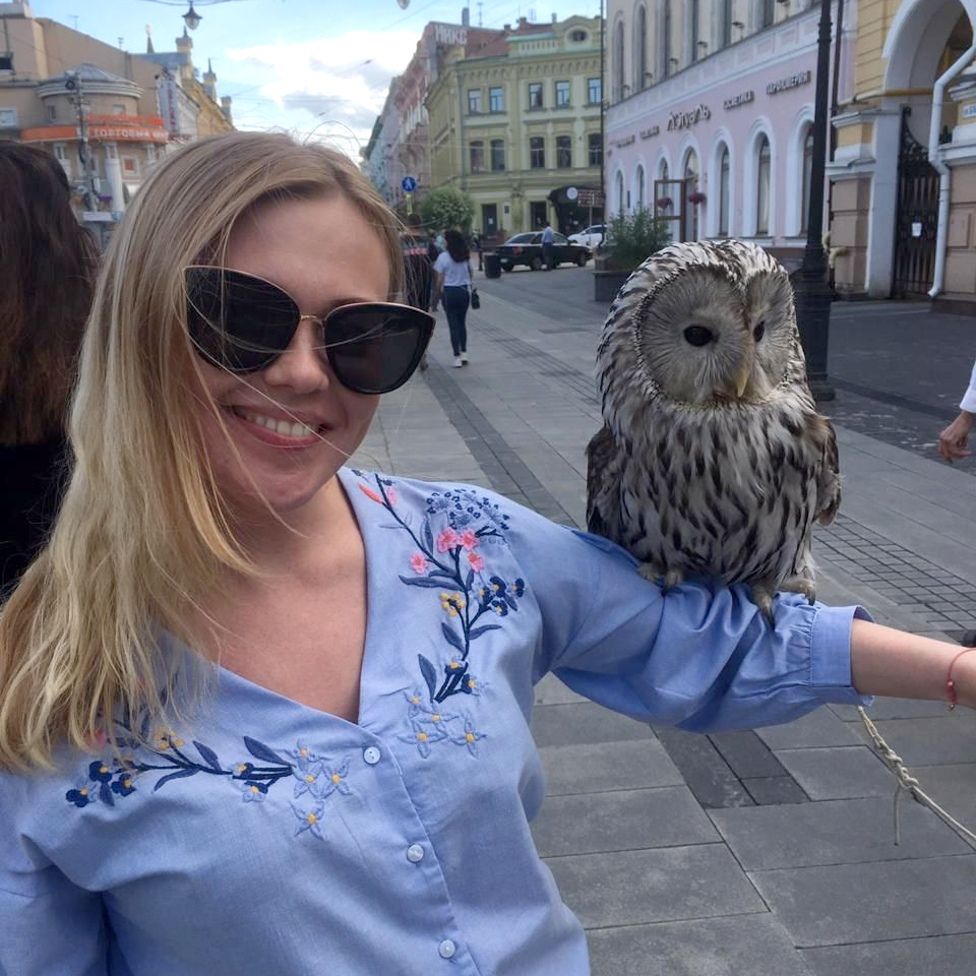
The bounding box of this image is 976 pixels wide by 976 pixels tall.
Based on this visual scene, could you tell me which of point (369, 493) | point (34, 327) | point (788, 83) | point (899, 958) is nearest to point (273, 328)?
point (369, 493)

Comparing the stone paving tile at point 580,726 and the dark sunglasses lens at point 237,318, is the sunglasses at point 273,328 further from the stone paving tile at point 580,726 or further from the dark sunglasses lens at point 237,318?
the stone paving tile at point 580,726

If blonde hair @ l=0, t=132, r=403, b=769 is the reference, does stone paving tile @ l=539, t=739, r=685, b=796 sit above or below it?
below

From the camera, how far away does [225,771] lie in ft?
3.57

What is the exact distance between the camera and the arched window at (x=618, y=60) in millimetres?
33219

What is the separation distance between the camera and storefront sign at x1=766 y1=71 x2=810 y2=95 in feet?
67.6

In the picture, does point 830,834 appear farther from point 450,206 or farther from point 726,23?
point 450,206

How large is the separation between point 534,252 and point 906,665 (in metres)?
35.4

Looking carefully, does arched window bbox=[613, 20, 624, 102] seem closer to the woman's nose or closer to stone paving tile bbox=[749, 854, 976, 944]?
stone paving tile bbox=[749, 854, 976, 944]

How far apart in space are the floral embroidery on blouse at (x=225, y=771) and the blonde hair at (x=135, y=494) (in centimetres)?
4

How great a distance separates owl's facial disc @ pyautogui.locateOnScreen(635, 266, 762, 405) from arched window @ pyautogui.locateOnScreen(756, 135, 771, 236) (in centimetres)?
2302

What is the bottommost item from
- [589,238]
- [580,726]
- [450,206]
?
[580,726]

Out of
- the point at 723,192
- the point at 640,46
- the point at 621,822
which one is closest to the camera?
the point at 621,822

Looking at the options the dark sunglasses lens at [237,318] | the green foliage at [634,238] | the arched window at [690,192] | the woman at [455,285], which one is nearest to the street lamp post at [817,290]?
the woman at [455,285]

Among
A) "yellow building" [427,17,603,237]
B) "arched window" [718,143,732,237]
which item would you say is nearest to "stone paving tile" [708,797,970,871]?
"arched window" [718,143,732,237]
